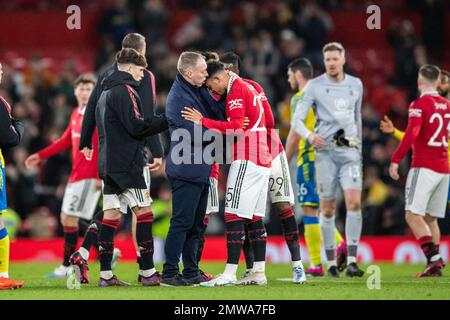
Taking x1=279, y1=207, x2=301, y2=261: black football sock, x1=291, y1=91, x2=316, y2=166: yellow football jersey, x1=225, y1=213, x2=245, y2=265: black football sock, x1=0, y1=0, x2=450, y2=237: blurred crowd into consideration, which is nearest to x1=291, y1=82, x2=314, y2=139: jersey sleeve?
x1=291, y1=91, x2=316, y2=166: yellow football jersey

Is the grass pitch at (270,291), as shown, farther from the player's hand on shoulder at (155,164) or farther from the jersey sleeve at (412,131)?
the jersey sleeve at (412,131)

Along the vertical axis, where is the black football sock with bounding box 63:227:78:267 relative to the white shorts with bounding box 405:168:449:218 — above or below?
below

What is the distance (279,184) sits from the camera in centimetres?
1041

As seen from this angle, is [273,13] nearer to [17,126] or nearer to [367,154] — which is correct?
[367,154]

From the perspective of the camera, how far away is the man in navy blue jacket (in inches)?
388

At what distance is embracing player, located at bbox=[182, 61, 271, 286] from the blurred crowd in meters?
7.45

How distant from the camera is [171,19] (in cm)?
2253

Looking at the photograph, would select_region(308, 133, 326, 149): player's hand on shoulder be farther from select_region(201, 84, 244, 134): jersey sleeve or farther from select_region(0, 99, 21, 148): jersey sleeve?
select_region(0, 99, 21, 148): jersey sleeve

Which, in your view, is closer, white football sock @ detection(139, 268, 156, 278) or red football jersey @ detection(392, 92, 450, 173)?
white football sock @ detection(139, 268, 156, 278)

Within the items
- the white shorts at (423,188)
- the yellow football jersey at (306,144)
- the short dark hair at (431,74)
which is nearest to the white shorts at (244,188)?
the yellow football jersey at (306,144)

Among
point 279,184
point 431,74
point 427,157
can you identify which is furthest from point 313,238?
point 431,74
